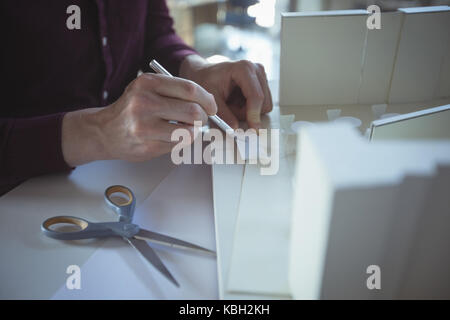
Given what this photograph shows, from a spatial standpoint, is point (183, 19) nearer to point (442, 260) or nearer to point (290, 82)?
point (290, 82)

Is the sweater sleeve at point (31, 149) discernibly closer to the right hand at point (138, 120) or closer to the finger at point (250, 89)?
the right hand at point (138, 120)

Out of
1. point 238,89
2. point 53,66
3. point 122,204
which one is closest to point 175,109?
point 122,204

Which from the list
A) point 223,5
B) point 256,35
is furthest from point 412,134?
point 256,35

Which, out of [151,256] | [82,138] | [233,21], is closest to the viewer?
[151,256]

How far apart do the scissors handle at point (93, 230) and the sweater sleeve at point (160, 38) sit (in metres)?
0.50

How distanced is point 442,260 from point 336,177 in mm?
147

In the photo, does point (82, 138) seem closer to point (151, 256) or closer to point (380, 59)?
point (151, 256)

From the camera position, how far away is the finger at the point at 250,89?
60 cm

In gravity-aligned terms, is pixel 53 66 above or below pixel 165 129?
above

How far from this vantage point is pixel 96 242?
0.42 meters

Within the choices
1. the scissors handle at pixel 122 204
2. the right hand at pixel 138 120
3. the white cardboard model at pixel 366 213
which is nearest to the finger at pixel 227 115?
the right hand at pixel 138 120

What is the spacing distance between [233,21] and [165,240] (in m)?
2.62

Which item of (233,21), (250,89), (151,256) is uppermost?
(233,21)

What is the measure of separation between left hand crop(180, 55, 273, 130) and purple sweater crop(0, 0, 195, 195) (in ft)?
0.57
